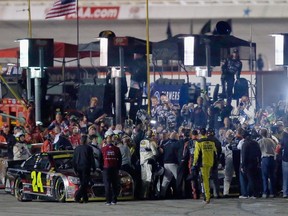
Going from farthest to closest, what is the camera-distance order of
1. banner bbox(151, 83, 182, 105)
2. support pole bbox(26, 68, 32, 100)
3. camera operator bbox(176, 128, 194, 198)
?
banner bbox(151, 83, 182, 105) → support pole bbox(26, 68, 32, 100) → camera operator bbox(176, 128, 194, 198)

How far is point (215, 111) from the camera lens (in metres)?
31.9

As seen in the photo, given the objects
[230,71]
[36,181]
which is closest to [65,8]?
[230,71]

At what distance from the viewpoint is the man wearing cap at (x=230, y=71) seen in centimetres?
3388

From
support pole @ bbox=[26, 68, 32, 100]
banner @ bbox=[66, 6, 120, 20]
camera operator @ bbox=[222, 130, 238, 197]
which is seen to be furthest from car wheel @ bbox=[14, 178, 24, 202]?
banner @ bbox=[66, 6, 120, 20]

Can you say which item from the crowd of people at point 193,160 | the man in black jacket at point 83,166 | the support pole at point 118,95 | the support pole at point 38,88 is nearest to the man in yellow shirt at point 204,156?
the crowd of people at point 193,160

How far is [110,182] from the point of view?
82.5 ft

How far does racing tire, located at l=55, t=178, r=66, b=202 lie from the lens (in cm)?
2572

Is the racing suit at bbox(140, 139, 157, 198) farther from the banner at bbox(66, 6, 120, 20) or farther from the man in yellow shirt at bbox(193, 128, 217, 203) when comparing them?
the banner at bbox(66, 6, 120, 20)

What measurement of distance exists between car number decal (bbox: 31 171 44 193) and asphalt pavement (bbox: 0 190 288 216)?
11.5 inches

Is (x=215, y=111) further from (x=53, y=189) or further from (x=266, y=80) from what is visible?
(x=53, y=189)

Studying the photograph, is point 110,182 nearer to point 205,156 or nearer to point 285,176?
point 205,156

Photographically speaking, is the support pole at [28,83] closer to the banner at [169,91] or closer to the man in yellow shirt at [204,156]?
the banner at [169,91]

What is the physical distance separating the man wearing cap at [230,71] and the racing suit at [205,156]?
26.9 feet

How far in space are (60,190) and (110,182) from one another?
119 centimetres
